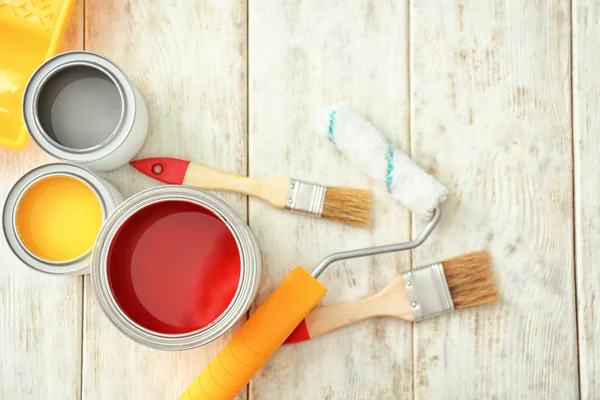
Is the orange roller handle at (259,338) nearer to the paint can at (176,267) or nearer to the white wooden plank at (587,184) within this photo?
the paint can at (176,267)

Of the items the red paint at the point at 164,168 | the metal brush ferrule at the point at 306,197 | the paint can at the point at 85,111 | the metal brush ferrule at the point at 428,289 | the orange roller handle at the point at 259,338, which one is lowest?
the orange roller handle at the point at 259,338

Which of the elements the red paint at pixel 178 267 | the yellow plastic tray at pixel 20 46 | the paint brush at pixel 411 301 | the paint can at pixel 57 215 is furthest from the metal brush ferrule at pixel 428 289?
the yellow plastic tray at pixel 20 46

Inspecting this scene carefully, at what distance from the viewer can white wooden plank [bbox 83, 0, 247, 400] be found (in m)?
0.83

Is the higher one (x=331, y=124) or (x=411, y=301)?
(x=331, y=124)

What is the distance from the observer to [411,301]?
817mm

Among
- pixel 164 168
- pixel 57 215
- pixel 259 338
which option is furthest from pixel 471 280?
pixel 57 215

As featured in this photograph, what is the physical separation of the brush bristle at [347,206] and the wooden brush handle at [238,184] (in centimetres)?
5

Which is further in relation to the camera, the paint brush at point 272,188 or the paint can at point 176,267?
the paint brush at point 272,188

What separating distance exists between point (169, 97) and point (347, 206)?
0.85ft

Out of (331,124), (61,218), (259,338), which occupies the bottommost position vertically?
(259,338)

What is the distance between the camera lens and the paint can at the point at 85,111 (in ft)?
2.54

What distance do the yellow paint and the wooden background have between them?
51 millimetres

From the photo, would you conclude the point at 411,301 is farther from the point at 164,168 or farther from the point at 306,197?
the point at 164,168

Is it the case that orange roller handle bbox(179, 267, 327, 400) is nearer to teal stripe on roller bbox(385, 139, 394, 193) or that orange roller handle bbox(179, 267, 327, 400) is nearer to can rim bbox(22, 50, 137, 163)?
teal stripe on roller bbox(385, 139, 394, 193)
